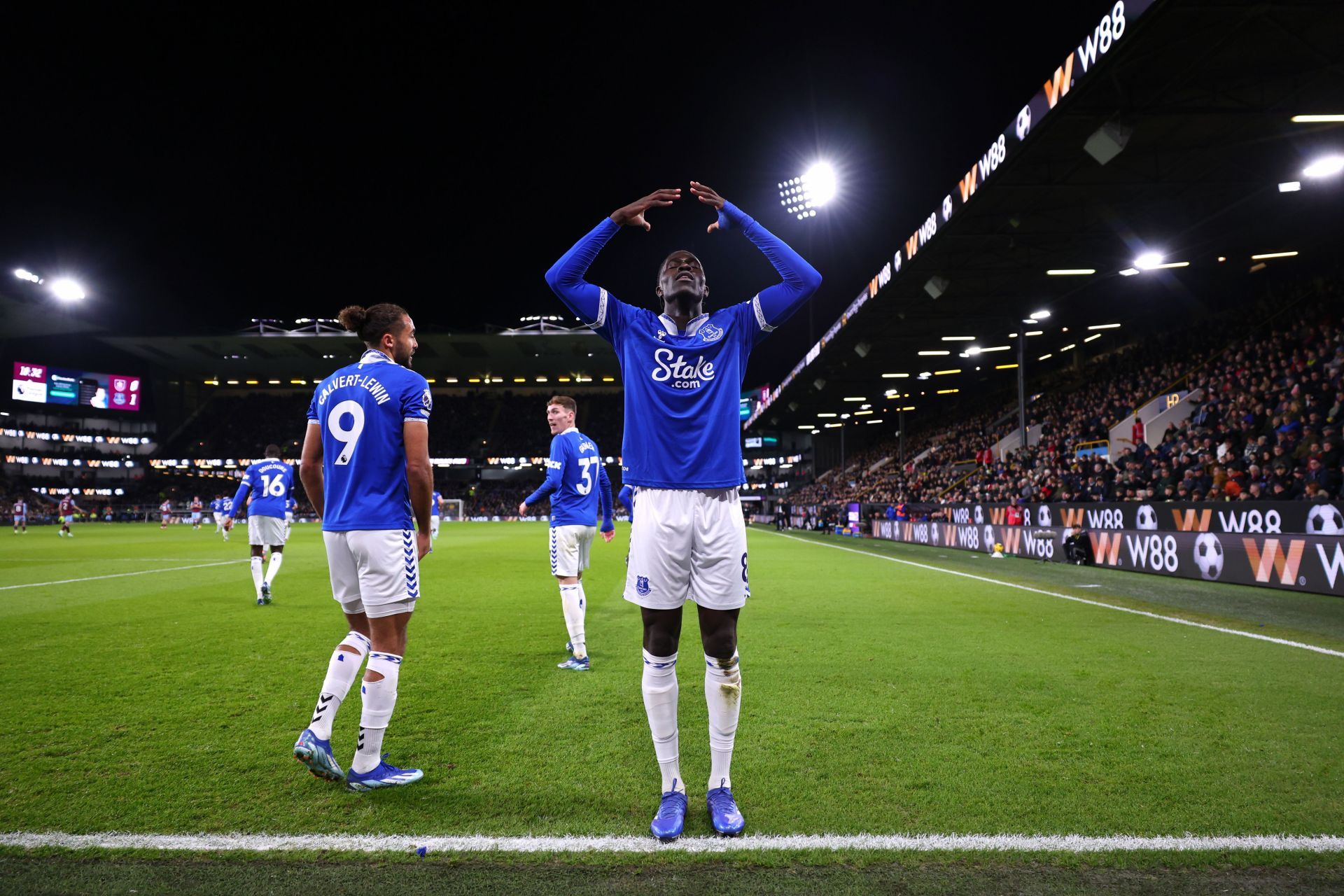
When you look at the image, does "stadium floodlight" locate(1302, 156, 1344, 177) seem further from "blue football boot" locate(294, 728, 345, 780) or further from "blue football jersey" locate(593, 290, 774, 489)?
"blue football boot" locate(294, 728, 345, 780)

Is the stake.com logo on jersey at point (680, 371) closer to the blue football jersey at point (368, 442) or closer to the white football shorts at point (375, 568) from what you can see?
the blue football jersey at point (368, 442)

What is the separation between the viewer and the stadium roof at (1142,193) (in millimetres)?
10578

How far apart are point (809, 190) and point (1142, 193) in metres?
15.7

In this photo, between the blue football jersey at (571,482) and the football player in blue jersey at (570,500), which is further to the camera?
the blue football jersey at (571,482)

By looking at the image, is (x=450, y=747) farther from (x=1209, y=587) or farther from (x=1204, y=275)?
(x=1204, y=275)

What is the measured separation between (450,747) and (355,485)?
158 cm

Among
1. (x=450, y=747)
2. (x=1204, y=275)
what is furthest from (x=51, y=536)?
(x=1204, y=275)

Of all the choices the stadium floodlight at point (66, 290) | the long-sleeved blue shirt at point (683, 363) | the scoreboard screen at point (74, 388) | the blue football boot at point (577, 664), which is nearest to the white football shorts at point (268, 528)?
the blue football boot at point (577, 664)

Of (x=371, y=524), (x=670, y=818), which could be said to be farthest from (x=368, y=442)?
(x=670, y=818)

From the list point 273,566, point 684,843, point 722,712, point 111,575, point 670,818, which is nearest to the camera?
point 684,843

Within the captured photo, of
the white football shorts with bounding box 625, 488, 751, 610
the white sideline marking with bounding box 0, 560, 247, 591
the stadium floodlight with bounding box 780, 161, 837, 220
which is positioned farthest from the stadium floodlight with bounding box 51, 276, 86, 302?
the white football shorts with bounding box 625, 488, 751, 610

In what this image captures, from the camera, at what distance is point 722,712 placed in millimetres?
3291

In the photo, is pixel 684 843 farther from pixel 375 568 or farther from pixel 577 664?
pixel 577 664

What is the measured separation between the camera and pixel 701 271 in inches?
140
